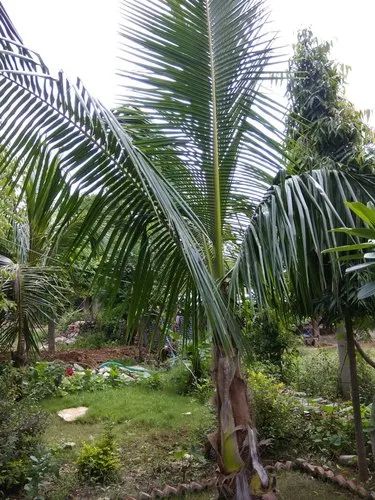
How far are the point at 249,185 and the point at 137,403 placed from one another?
15.2ft

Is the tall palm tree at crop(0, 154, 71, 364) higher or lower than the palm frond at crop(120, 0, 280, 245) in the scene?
lower

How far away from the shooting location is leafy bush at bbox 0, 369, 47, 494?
3.66 m

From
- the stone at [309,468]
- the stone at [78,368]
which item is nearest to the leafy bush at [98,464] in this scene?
the stone at [309,468]

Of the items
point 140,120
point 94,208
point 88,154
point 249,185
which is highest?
point 140,120

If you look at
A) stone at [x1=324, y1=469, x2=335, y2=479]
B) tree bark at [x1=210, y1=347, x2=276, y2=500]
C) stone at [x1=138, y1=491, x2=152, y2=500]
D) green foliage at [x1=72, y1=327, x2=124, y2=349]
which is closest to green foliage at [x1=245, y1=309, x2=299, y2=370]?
stone at [x1=324, y1=469, x2=335, y2=479]

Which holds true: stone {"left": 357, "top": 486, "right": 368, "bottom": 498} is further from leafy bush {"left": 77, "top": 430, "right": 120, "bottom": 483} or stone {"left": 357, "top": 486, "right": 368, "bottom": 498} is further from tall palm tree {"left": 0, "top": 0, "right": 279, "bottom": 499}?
leafy bush {"left": 77, "top": 430, "right": 120, "bottom": 483}

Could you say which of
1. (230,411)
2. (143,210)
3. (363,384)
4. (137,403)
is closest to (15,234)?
(137,403)

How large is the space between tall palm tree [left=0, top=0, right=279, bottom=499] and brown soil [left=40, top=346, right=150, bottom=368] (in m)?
7.35

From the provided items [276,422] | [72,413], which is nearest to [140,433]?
[72,413]

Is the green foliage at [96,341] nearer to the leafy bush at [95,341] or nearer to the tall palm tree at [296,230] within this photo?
the leafy bush at [95,341]

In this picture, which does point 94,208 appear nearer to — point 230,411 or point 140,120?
point 140,120

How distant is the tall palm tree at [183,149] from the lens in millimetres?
2018

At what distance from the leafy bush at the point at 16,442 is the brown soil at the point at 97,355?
5.01 meters

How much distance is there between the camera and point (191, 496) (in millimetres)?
3520
